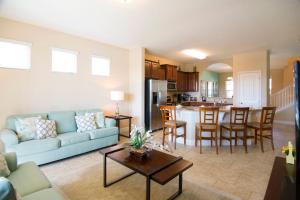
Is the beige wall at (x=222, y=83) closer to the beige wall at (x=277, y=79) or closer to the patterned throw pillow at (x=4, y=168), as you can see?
the beige wall at (x=277, y=79)

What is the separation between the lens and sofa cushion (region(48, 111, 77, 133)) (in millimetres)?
3605

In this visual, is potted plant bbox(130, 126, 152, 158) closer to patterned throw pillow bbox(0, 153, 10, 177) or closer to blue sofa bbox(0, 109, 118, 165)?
patterned throw pillow bbox(0, 153, 10, 177)

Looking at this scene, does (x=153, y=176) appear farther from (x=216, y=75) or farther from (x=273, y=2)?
(x=216, y=75)

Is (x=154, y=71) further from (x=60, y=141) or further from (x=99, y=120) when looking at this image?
(x=60, y=141)

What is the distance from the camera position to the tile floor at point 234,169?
231cm

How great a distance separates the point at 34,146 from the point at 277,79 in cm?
1113

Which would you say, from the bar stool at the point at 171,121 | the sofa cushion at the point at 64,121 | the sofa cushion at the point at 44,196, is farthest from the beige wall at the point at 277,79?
the sofa cushion at the point at 44,196

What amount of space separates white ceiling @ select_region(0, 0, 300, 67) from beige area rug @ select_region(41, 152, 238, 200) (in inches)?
111

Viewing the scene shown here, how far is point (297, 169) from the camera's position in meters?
0.89

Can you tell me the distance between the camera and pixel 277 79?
908 centimetres

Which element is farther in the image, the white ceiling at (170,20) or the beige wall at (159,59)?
the beige wall at (159,59)

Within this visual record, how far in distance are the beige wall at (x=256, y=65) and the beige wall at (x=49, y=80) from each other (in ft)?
14.5

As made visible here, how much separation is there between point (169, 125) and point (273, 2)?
3.01m

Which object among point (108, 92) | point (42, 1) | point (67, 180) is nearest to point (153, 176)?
point (67, 180)
